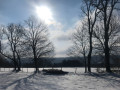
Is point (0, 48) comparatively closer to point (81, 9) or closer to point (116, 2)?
point (81, 9)

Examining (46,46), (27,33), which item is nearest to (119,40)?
(46,46)

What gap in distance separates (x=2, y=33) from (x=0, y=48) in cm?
366

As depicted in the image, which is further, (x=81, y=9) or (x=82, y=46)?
(x=82, y=46)

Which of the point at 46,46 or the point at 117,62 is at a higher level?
the point at 46,46

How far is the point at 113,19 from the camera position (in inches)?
965

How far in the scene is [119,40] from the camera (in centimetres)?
2550

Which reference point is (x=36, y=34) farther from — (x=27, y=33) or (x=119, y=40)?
(x=119, y=40)

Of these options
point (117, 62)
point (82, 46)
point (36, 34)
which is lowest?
point (117, 62)

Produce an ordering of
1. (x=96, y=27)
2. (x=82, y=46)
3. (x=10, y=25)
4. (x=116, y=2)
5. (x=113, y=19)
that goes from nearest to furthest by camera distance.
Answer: (x=116, y=2) < (x=113, y=19) < (x=96, y=27) < (x=82, y=46) < (x=10, y=25)

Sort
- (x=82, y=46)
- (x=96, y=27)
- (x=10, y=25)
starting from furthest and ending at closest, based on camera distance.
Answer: (x=10, y=25) → (x=82, y=46) → (x=96, y=27)

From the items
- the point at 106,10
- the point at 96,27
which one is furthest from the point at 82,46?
the point at 106,10

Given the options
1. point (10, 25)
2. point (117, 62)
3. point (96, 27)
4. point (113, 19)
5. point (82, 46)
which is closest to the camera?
point (113, 19)

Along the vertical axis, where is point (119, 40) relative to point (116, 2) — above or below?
below

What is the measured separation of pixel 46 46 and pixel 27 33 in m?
4.84
